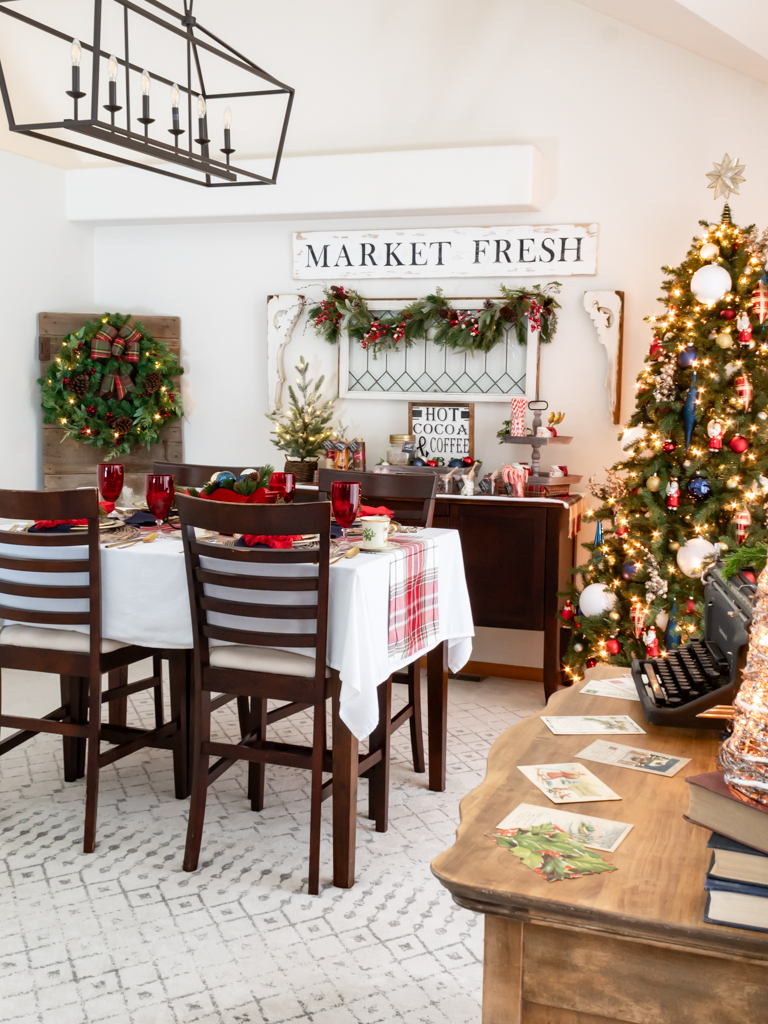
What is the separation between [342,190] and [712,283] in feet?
6.75

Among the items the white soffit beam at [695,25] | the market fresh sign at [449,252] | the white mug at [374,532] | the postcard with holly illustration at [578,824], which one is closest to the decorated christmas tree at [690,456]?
the white soffit beam at [695,25]

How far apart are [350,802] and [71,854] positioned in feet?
2.97

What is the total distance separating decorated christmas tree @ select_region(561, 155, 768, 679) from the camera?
368cm

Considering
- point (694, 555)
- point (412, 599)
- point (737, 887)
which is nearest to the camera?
point (737, 887)

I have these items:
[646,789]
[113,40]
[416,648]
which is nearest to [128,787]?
[416,648]

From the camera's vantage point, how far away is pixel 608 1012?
0.99m

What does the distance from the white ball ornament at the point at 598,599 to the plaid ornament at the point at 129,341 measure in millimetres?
2859

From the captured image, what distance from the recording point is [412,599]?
2.83 m

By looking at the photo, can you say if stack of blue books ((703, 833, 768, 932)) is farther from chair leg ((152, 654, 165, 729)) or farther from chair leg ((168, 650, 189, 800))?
chair leg ((152, 654, 165, 729))

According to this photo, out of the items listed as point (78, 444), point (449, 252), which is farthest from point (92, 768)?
point (449, 252)

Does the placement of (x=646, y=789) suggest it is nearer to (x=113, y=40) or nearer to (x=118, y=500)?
(x=118, y=500)

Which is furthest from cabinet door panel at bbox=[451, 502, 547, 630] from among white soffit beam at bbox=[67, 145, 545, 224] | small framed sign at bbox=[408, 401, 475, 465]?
white soffit beam at bbox=[67, 145, 545, 224]

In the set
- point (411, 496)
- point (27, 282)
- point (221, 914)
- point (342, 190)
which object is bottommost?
point (221, 914)

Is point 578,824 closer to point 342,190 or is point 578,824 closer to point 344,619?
point 344,619
